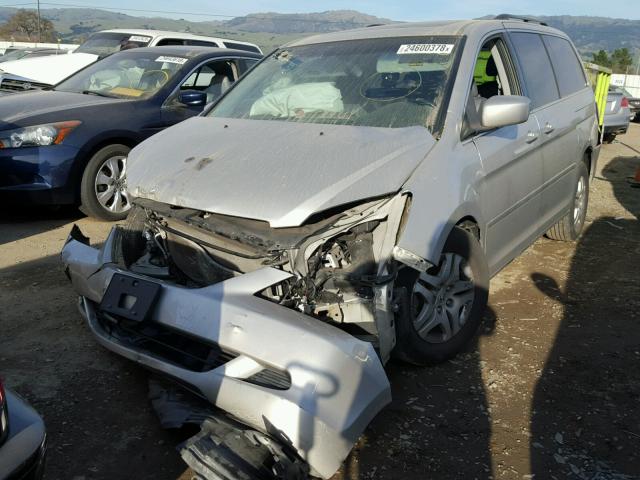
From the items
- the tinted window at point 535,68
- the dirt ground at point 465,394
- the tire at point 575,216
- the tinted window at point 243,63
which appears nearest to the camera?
the dirt ground at point 465,394

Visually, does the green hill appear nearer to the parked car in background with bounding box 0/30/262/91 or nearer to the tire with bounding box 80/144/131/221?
the parked car in background with bounding box 0/30/262/91

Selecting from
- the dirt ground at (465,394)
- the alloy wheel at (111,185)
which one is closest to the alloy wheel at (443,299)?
the dirt ground at (465,394)

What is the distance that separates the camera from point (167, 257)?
3.36 metres

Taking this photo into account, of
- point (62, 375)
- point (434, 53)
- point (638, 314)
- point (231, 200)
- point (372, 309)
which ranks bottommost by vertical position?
point (638, 314)

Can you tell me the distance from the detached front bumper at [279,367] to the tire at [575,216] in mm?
3602

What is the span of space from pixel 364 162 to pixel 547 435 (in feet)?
5.03

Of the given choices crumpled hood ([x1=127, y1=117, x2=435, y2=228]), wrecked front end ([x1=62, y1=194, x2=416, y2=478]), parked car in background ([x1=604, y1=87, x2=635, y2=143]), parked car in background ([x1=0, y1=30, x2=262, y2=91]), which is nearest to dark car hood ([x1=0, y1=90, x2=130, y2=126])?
crumpled hood ([x1=127, y1=117, x2=435, y2=228])

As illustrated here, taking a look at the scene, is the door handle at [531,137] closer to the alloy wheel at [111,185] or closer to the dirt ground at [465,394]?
the dirt ground at [465,394]

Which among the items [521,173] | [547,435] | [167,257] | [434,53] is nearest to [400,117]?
[434,53]

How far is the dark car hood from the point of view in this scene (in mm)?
5848

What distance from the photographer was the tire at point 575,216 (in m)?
5.58

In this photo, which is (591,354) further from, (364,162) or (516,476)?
(364,162)

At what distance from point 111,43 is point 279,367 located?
34.3 feet

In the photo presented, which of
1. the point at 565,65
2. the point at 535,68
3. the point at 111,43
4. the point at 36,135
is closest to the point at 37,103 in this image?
the point at 36,135
